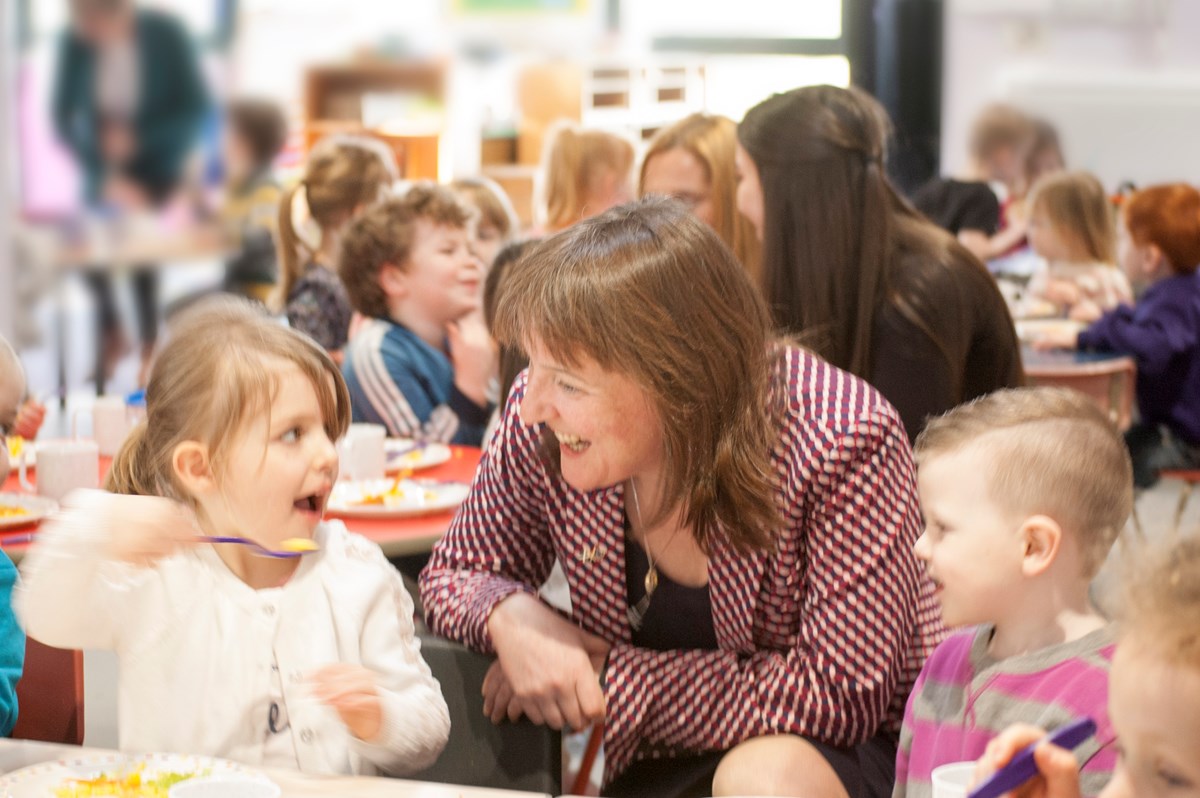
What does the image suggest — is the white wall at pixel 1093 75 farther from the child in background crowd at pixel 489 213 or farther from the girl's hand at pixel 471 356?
the girl's hand at pixel 471 356

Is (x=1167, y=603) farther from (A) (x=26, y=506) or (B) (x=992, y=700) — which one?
(A) (x=26, y=506)

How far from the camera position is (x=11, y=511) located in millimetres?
2635

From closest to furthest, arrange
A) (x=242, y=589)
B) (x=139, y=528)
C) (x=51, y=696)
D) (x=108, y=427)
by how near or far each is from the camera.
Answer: (x=139, y=528) < (x=242, y=589) < (x=51, y=696) < (x=108, y=427)

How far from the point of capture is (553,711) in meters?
1.88

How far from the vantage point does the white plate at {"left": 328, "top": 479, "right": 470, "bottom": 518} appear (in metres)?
2.69

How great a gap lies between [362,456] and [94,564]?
137cm

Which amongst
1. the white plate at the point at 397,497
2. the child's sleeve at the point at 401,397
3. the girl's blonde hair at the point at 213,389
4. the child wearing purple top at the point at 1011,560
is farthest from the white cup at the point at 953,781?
the child's sleeve at the point at 401,397

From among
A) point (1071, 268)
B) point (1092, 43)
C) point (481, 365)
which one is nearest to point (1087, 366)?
point (1071, 268)

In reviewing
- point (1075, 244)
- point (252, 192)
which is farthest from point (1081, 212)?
point (252, 192)

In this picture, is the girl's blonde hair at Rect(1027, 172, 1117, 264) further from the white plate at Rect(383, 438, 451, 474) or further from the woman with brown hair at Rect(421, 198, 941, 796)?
the woman with brown hair at Rect(421, 198, 941, 796)

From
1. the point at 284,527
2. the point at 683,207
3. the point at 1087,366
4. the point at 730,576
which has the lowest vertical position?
the point at 1087,366

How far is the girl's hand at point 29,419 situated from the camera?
301 centimetres

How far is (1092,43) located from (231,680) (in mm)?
7770

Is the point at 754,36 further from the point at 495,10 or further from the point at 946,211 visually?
the point at 946,211
